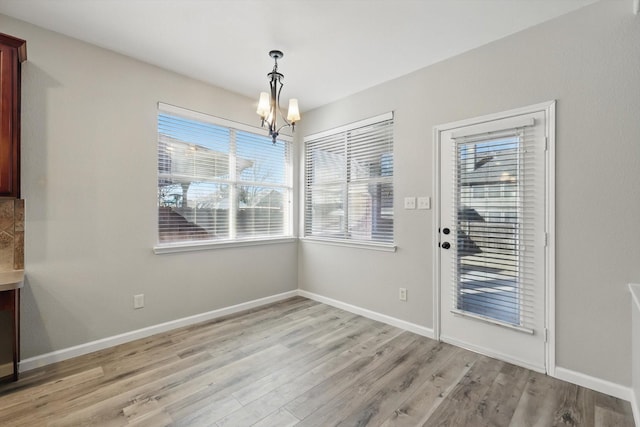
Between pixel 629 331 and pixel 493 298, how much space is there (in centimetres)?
81

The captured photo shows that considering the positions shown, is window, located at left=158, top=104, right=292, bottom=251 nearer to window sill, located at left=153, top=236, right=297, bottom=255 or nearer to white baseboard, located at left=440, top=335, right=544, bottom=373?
window sill, located at left=153, top=236, right=297, bottom=255

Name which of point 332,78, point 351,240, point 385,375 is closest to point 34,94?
point 332,78

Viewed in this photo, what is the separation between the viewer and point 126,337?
277 cm

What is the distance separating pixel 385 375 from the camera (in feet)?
7.34

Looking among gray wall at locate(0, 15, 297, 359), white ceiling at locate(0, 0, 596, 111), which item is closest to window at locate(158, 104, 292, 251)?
gray wall at locate(0, 15, 297, 359)

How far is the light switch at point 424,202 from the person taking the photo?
9.53ft

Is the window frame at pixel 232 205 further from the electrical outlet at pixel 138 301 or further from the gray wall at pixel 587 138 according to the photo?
the gray wall at pixel 587 138

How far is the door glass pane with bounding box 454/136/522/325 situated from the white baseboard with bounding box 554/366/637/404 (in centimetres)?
43

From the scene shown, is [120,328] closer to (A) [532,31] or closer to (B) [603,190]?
(B) [603,190]

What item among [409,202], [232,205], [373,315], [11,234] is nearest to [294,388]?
[373,315]

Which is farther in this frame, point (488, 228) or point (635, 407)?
point (488, 228)

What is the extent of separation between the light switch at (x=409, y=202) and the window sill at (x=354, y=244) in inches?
17.9

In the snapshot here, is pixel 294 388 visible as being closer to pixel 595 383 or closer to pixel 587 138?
pixel 595 383

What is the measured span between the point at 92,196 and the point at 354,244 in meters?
2.68
